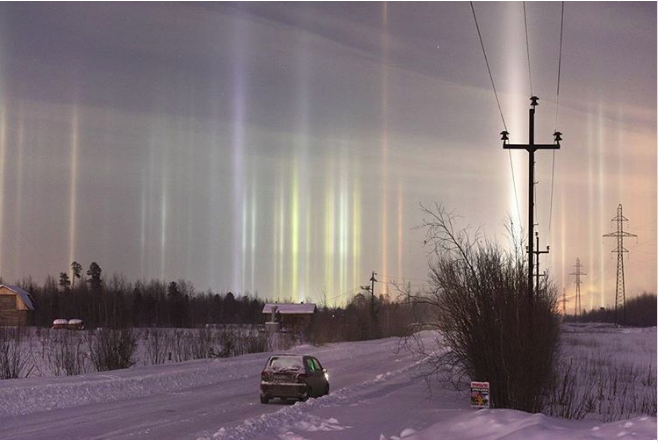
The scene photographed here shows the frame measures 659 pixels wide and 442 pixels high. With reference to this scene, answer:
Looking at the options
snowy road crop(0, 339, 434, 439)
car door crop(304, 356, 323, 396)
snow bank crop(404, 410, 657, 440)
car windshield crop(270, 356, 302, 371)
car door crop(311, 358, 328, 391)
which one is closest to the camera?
snow bank crop(404, 410, 657, 440)

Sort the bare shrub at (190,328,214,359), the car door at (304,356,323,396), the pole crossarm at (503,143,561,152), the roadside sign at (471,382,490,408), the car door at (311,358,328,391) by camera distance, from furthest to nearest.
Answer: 1. the bare shrub at (190,328,214,359)
2. the pole crossarm at (503,143,561,152)
3. the car door at (311,358,328,391)
4. the car door at (304,356,323,396)
5. the roadside sign at (471,382,490,408)

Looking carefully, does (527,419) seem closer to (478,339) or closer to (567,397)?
(478,339)

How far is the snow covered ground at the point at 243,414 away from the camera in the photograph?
14.7m

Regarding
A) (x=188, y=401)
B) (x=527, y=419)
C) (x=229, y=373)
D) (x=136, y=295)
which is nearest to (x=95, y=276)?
(x=136, y=295)

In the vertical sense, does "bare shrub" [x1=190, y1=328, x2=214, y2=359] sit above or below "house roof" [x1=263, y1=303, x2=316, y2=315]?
above

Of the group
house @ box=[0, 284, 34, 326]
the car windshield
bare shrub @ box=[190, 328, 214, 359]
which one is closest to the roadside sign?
the car windshield

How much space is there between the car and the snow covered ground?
42 cm

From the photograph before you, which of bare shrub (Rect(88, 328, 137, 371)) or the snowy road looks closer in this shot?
the snowy road

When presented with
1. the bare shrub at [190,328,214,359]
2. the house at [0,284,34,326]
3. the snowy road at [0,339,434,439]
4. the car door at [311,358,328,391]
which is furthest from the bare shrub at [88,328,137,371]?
the house at [0,284,34,326]

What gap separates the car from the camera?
23438 mm

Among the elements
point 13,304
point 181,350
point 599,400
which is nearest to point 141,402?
point 599,400

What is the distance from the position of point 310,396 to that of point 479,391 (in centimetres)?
701

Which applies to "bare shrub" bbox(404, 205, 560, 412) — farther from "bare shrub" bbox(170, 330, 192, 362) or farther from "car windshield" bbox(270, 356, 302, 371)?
"bare shrub" bbox(170, 330, 192, 362)

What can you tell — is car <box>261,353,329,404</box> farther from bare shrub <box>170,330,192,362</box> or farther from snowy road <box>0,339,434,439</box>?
bare shrub <box>170,330,192,362</box>
